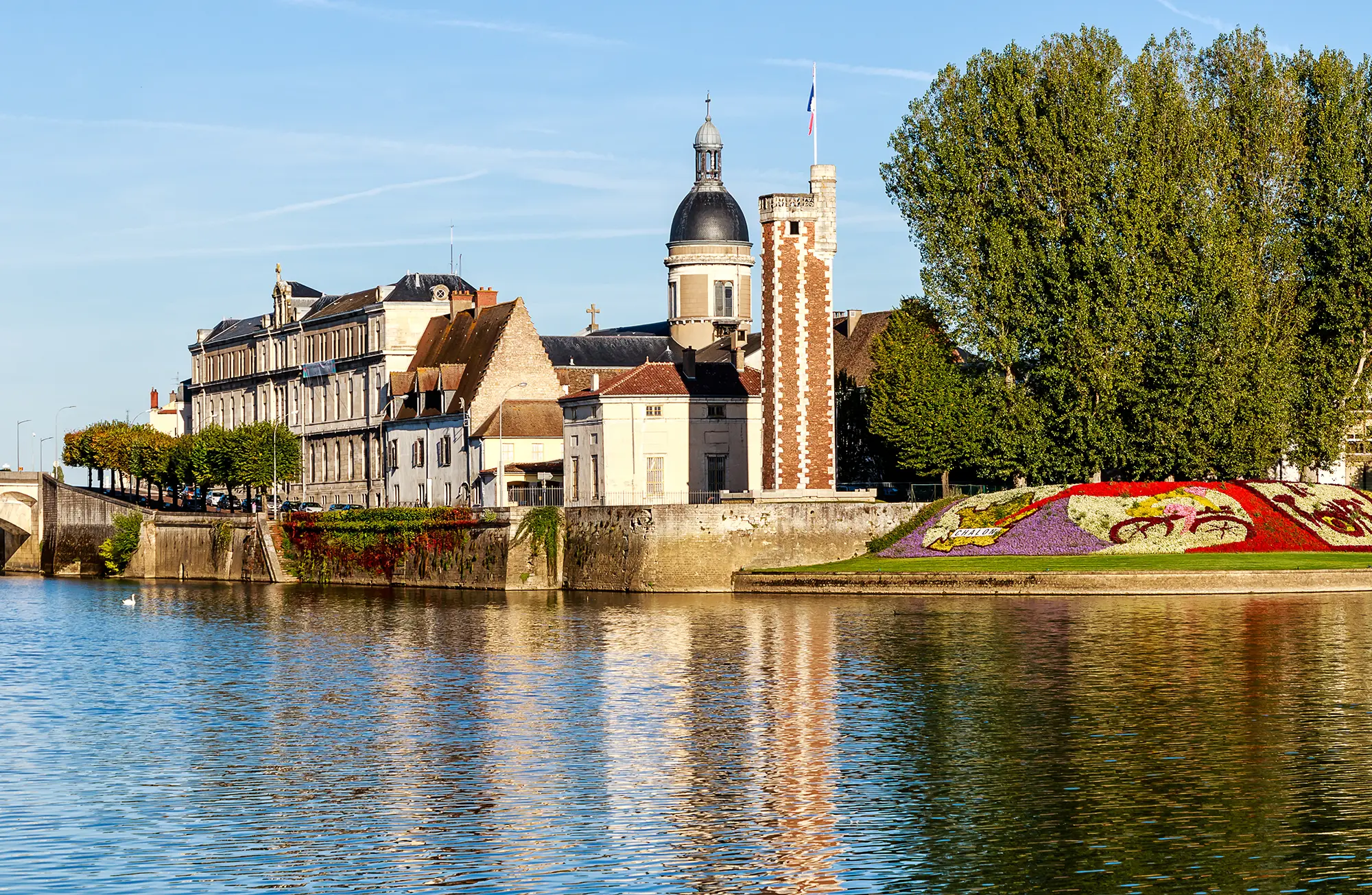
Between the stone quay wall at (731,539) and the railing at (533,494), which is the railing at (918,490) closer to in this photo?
the stone quay wall at (731,539)

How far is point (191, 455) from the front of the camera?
460 feet

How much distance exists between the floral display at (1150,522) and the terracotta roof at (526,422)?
36.7m

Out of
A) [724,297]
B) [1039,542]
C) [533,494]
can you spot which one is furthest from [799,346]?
[724,297]

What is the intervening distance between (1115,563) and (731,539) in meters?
17.6

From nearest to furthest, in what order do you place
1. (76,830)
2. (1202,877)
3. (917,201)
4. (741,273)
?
(1202,877) < (76,830) < (917,201) < (741,273)

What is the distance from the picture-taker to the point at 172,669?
190ft

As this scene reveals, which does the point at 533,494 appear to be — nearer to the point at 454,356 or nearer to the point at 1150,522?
the point at 454,356

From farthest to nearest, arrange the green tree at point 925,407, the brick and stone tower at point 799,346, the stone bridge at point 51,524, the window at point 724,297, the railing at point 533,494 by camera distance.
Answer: the window at point 724,297 < the stone bridge at point 51,524 < the railing at point 533,494 < the green tree at point 925,407 < the brick and stone tower at point 799,346

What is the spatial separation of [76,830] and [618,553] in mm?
57446

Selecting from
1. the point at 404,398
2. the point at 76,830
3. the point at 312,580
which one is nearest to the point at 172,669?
the point at 76,830

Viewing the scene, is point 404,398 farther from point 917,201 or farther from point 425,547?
point 917,201

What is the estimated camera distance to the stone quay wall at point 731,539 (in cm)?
8675

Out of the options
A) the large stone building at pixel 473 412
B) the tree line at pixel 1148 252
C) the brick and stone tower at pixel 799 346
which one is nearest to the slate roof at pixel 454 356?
the large stone building at pixel 473 412

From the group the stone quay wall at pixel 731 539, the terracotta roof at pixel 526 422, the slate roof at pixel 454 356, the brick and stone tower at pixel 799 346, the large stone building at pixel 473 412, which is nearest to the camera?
the stone quay wall at pixel 731 539
